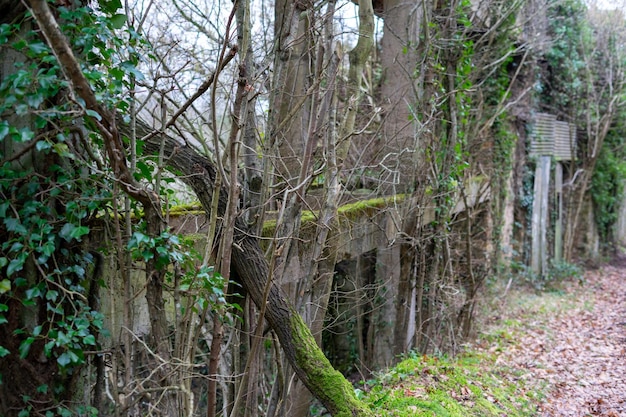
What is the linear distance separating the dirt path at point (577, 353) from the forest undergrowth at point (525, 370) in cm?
1

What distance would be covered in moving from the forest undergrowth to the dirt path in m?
0.01

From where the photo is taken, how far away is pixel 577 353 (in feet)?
27.9

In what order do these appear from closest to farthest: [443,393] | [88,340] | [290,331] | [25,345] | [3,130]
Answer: [3,130] < [25,345] < [88,340] < [290,331] < [443,393]

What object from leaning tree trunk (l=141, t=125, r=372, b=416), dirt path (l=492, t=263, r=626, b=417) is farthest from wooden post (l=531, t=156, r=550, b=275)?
leaning tree trunk (l=141, t=125, r=372, b=416)

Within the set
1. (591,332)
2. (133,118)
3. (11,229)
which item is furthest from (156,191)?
(591,332)

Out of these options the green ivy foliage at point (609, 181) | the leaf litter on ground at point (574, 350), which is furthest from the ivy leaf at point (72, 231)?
the green ivy foliage at point (609, 181)

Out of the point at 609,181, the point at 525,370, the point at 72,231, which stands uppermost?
the point at 609,181

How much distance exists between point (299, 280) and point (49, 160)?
8.51 feet

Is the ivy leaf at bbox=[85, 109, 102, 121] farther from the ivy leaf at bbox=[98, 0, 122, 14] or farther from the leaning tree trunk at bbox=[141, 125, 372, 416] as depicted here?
the leaning tree trunk at bbox=[141, 125, 372, 416]

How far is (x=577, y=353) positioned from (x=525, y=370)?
186 centimetres

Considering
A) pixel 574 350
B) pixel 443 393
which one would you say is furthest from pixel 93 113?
pixel 574 350

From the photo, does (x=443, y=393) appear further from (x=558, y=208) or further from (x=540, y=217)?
(x=558, y=208)

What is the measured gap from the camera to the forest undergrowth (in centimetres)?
495

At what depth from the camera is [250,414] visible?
14.2 feet
